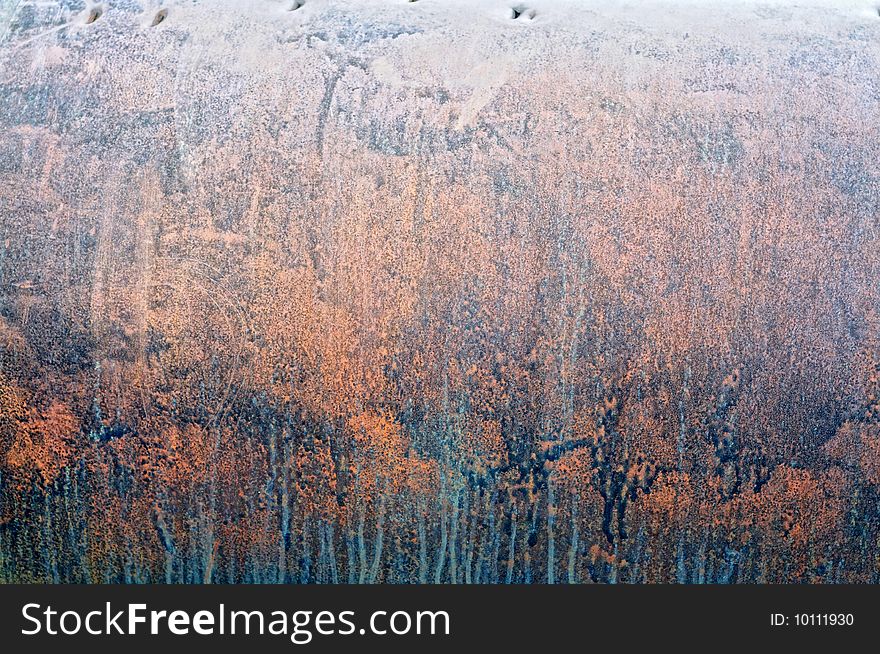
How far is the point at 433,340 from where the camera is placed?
999mm

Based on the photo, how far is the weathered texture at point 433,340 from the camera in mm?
1000

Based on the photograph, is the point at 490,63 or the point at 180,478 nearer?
the point at 180,478

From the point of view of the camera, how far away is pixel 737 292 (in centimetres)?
100

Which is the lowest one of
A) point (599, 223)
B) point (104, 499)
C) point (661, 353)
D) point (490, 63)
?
point (104, 499)

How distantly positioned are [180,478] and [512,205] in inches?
23.5

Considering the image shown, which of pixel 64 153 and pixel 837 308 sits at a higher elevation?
pixel 64 153

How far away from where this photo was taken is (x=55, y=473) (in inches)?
40.4

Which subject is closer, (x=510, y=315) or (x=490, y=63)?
(x=510, y=315)

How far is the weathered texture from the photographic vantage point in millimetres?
1000

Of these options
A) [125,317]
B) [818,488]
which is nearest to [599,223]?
[818,488]

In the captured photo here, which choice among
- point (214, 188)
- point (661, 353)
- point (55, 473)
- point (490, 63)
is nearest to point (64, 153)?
point (214, 188)

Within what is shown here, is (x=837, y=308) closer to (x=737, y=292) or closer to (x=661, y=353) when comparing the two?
(x=737, y=292)

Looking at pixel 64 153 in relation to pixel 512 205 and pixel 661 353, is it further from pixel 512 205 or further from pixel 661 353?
pixel 661 353

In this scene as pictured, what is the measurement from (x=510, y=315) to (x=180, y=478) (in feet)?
1.67
